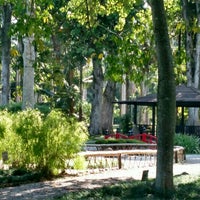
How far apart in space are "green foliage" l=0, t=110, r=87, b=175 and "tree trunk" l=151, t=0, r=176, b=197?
476cm

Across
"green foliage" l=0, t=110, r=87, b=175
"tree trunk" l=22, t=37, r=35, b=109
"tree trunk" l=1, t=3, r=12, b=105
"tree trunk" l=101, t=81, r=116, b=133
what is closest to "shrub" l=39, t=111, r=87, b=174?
"green foliage" l=0, t=110, r=87, b=175

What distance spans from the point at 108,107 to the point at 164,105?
29.0 meters

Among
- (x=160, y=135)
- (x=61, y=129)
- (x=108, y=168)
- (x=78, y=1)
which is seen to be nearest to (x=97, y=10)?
(x=78, y=1)

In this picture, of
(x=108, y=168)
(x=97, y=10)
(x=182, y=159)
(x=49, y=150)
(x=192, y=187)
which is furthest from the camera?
(x=182, y=159)

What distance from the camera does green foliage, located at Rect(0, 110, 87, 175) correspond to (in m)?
13.9

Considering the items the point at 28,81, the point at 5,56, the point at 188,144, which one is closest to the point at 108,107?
the point at 5,56

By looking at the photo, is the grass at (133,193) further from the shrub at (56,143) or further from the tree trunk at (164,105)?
the shrub at (56,143)

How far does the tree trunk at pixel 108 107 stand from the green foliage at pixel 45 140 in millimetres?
23314

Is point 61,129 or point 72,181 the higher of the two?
point 61,129

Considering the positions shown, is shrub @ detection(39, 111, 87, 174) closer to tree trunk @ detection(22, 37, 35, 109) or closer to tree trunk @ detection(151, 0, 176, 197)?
tree trunk @ detection(151, 0, 176, 197)

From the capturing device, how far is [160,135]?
9.53 m

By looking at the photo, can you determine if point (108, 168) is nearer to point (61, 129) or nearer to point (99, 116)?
point (61, 129)

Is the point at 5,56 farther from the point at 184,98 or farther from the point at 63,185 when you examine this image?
the point at 63,185

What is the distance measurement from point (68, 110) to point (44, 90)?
143 inches
